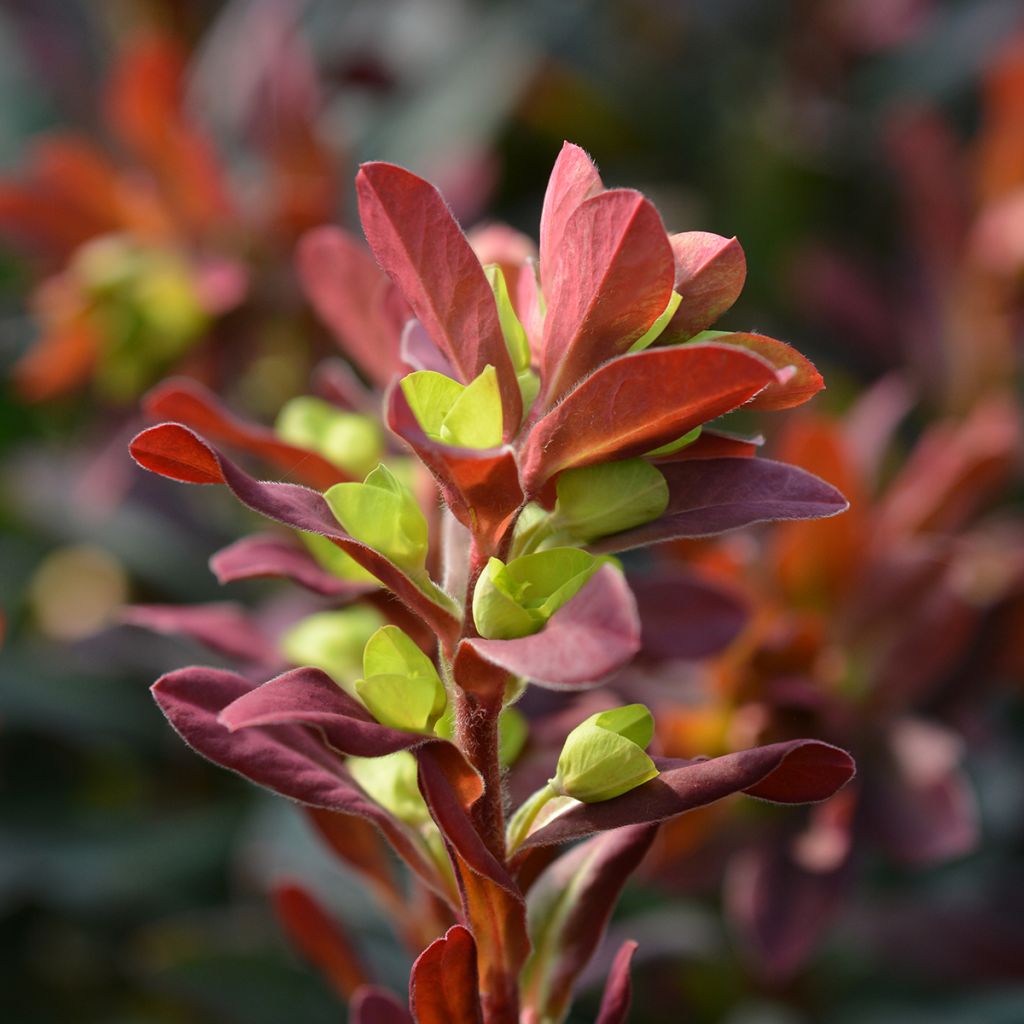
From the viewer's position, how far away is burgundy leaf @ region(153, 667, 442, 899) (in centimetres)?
58

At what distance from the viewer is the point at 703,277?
0.55 meters

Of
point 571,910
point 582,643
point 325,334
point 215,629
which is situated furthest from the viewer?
point 325,334

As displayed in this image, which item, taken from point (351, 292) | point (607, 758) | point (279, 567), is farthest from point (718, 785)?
point (351, 292)

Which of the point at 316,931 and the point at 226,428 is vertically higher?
the point at 226,428

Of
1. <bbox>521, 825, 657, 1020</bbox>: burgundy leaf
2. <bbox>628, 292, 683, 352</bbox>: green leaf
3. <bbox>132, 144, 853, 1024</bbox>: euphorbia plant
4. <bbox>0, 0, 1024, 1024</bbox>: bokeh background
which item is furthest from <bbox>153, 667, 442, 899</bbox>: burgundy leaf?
<bbox>0, 0, 1024, 1024</bbox>: bokeh background

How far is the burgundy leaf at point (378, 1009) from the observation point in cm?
65

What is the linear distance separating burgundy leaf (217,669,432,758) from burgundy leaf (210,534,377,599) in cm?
13

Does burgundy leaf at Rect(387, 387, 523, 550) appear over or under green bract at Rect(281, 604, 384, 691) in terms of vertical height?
over

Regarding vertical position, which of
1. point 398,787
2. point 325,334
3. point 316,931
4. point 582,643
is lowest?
point 316,931

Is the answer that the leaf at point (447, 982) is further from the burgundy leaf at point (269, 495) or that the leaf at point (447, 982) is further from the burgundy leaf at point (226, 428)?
the burgundy leaf at point (226, 428)

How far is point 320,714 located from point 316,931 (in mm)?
314

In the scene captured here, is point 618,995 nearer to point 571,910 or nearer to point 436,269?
point 571,910

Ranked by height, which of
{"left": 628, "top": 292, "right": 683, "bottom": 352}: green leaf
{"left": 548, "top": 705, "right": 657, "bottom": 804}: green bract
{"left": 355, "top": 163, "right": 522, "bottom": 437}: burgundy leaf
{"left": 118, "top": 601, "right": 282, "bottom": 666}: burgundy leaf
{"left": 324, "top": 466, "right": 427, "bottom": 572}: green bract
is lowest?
{"left": 548, "top": 705, "right": 657, "bottom": 804}: green bract

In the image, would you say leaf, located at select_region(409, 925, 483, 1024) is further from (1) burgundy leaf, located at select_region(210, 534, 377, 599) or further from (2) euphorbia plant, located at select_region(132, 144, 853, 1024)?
(1) burgundy leaf, located at select_region(210, 534, 377, 599)
